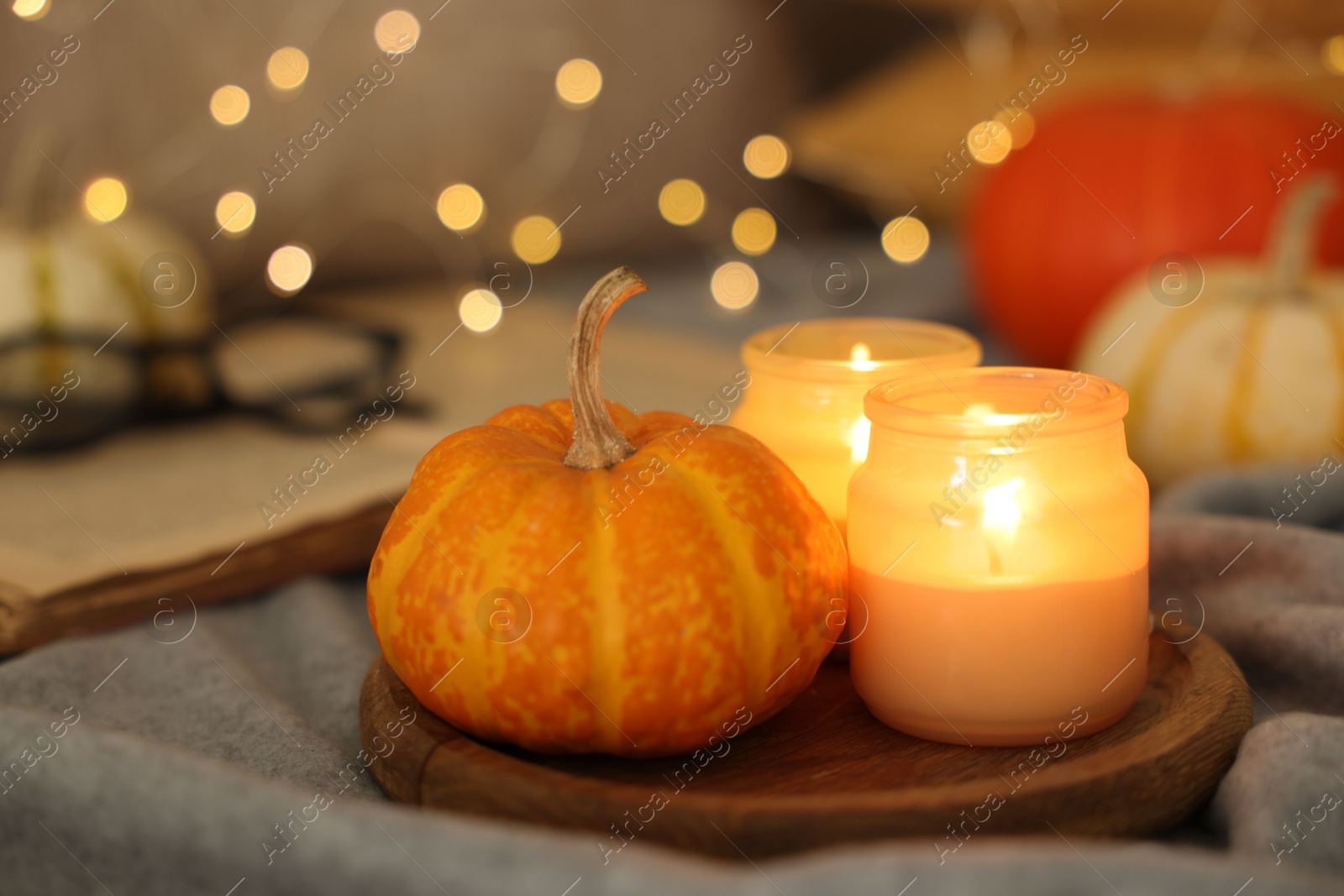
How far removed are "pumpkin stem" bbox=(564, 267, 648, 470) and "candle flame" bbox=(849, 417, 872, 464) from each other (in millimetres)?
155

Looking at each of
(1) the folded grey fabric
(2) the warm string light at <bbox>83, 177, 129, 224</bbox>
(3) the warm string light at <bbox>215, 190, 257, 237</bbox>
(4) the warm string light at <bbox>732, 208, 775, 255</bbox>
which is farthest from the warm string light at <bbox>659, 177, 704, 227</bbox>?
(1) the folded grey fabric

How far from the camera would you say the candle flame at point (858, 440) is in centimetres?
69

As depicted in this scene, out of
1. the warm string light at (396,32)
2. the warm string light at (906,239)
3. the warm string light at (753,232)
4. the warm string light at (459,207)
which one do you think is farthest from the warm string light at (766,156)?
the warm string light at (396,32)

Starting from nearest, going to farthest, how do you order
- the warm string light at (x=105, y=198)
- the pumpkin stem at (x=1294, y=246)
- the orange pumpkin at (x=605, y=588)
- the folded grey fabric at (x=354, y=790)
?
the folded grey fabric at (x=354, y=790) → the orange pumpkin at (x=605, y=588) → the pumpkin stem at (x=1294, y=246) → the warm string light at (x=105, y=198)

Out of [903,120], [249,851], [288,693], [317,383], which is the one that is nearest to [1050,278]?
[903,120]

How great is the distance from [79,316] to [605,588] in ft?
2.48

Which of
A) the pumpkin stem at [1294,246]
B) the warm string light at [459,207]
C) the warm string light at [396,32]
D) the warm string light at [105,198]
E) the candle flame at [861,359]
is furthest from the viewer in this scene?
the warm string light at [459,207]

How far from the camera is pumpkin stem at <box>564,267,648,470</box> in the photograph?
60 cm

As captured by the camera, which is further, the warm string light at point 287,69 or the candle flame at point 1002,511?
the warm string light at point 287,69

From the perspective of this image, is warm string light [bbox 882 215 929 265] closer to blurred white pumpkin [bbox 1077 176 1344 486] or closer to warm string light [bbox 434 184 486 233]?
warm string light [bbox 434 184 486 233]

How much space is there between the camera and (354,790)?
60 centimetres

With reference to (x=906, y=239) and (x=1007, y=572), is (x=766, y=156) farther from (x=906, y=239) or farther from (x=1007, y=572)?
(x=1007, y=572)

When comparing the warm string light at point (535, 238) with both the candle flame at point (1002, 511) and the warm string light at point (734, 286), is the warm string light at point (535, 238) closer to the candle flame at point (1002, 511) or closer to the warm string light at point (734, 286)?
the warm string light at point (734, 286)

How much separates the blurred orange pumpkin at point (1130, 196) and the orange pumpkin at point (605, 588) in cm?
94
